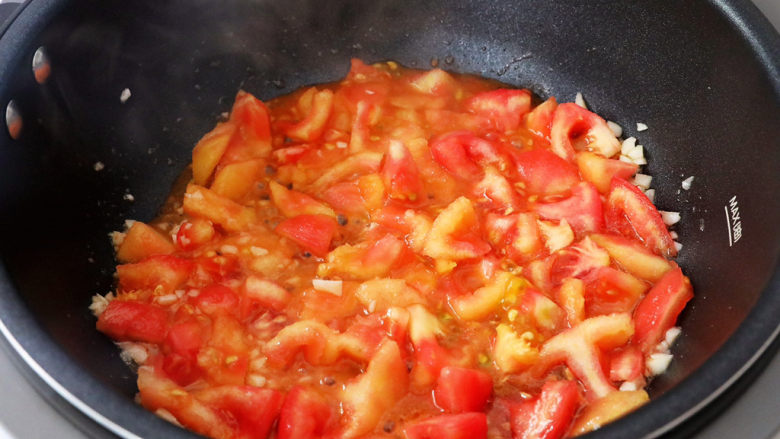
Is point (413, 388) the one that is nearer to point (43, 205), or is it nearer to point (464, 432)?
point (464, 432)

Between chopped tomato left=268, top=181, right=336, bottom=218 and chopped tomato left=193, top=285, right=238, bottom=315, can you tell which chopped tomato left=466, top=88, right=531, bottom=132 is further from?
chopped tomato left=193, top=285, right=238, bottom=315

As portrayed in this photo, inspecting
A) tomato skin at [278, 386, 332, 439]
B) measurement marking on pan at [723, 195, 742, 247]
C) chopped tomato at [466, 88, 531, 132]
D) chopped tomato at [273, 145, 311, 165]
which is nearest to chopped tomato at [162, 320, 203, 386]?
tomato skin at [278, 386, 332, 439]

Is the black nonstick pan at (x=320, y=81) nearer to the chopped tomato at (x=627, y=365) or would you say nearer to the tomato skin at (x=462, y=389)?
the chopped tomato at (x=627, y=365)

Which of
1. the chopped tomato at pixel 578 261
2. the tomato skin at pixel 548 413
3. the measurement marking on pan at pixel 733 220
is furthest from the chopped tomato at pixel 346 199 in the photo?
the measurement marking on pan at pixel 733 220

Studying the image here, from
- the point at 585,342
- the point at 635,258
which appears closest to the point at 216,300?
the point at 585,342

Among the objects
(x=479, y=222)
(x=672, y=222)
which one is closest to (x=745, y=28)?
(x=672, y=222)
